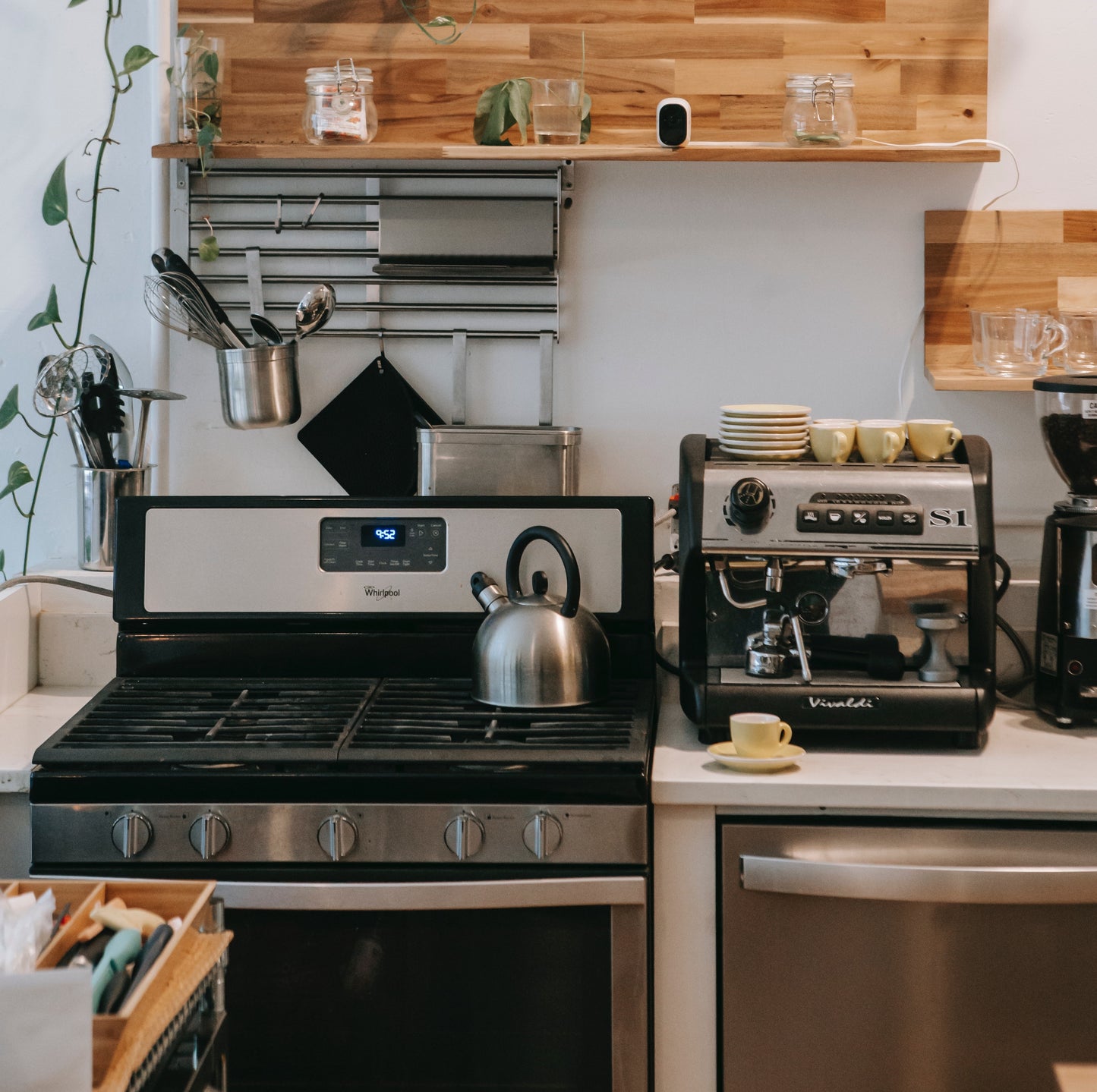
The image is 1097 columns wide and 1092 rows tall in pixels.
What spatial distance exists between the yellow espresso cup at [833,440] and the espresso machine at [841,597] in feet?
0.13

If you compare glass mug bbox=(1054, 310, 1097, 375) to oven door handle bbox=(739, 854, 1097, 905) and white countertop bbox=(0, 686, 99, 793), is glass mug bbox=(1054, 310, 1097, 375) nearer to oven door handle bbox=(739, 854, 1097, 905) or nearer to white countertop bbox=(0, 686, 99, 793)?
oven door handle bbox=(739, 854, 1097, 905)

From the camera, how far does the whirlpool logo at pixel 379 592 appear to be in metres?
1.89

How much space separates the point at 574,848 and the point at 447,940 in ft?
0.63

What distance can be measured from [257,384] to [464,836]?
0.96m

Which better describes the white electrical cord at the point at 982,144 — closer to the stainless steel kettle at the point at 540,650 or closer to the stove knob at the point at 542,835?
the stainless steel kettle at the point at 540,650

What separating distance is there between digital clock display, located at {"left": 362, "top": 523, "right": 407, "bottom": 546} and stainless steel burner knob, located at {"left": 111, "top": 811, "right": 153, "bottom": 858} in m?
0.55

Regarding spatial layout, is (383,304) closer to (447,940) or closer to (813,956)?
(447,940)

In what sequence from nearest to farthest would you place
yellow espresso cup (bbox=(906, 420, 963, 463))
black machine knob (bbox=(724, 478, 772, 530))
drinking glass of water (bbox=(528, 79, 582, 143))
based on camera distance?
black machine knob (bbox=(724, 478, 772, 530)) < yellow espresso cup (bbox=(906, 420, 963, 463)) < drinking glass of water (bbox=(528, 79, 582, 143))

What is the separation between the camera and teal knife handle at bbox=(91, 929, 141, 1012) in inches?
34.8

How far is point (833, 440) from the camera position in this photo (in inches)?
68.5

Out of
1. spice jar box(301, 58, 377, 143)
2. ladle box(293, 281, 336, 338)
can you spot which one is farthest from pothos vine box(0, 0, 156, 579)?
ladle box(293, 281, 336, 338)

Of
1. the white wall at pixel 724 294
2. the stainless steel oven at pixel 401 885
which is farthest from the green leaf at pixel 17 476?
the stainless steel oven at pixel 401 885

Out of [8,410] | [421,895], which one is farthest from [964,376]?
[8,410]

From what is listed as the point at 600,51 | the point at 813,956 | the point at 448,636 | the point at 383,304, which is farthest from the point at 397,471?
the point at 813,956
